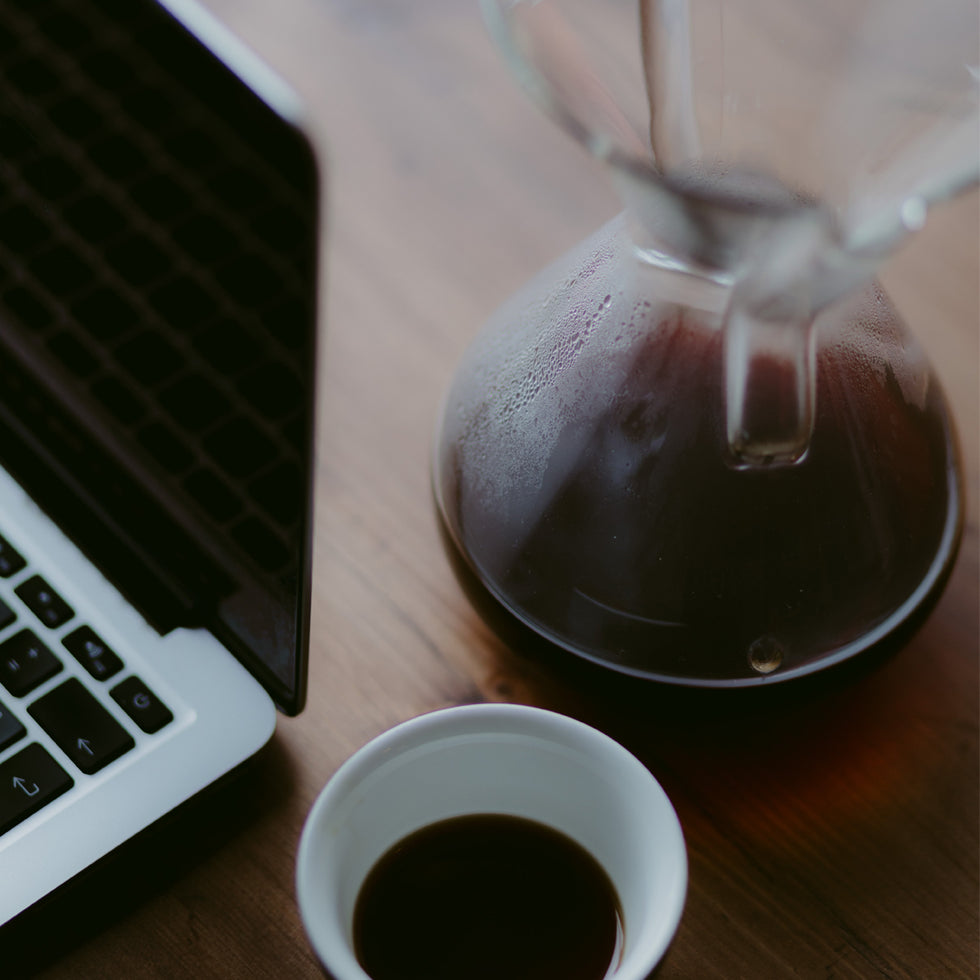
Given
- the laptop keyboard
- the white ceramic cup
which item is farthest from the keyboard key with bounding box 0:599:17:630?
the white ceramic cup

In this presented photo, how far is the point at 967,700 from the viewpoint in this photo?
39 centimetres

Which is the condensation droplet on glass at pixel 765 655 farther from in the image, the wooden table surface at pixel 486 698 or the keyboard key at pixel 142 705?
the keyboard key at pixel 142 705

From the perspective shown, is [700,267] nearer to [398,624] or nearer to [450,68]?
[398,624]

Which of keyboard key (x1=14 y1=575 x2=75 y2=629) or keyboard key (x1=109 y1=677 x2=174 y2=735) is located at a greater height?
keyboard key (x1=14 y1=575 x2=75 y2=629)

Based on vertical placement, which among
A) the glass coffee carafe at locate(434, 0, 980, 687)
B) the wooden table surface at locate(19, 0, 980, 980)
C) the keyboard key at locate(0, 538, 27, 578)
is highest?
the glass coffee carafe at locate(434, 0, 980, 687)

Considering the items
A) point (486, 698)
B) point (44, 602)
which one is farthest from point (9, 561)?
point (486, 698)

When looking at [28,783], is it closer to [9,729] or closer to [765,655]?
[9,729]

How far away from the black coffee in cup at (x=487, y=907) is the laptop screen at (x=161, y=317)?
65 mm

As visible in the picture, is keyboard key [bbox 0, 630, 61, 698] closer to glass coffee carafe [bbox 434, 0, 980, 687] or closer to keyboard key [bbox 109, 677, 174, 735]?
keyboard key [bbox 109, 677, 174, 735]

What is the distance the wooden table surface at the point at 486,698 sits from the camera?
34 centimetres

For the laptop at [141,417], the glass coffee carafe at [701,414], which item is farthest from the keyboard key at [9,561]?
the glass coffee carafe at [701,414]

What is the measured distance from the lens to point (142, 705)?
0.35 meters

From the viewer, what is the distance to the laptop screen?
28 cm

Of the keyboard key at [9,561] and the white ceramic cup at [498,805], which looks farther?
the keyboard key at [9,561]
